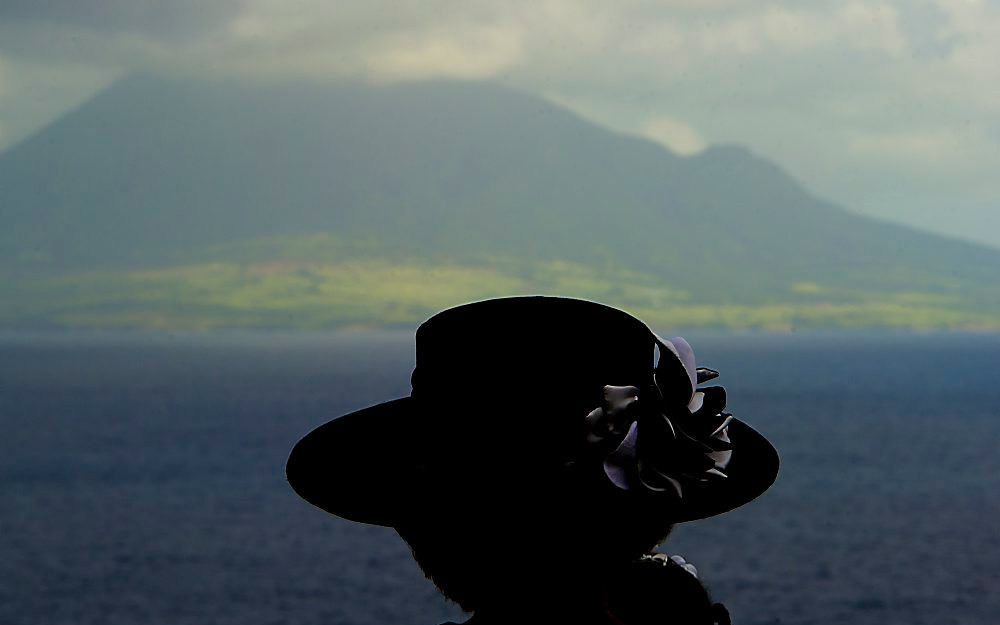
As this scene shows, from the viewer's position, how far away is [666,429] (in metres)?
2.66

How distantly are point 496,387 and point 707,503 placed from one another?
0.54 metres

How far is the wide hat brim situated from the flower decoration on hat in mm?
73

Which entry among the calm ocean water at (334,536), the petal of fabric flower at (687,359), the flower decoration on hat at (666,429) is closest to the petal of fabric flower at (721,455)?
the flower decoration on hat at (666,429)

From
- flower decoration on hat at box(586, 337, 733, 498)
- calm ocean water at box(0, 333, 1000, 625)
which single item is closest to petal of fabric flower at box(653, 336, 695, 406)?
flower decoration on hat at box(586, 337, 733, 498)

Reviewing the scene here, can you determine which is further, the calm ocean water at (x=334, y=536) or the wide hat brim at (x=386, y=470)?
the calm ocean water at (x=334, y=536)

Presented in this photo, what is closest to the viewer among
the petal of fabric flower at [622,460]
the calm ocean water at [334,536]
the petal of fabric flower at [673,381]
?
the petal of fabric flower at [622,460]

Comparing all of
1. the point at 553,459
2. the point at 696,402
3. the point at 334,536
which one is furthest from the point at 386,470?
the point at 334,536

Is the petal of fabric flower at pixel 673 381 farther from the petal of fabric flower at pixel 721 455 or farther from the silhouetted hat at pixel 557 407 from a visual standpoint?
the petal of fabric flower at pixel 721 455

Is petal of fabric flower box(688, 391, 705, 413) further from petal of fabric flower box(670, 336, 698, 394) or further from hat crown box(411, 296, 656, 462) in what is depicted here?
hat crown box(411, 296, 656, 462)

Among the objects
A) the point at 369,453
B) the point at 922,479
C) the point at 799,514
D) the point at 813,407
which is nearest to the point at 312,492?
the point at 369,453

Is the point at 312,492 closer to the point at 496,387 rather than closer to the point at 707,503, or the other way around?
the point at 496,387

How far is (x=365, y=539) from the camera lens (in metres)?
103

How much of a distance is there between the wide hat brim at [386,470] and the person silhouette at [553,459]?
0.01 metres

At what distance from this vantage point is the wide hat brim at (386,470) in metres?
2.78
